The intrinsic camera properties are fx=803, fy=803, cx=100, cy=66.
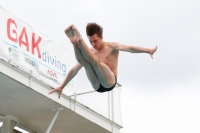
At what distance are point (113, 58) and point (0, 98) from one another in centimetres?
960

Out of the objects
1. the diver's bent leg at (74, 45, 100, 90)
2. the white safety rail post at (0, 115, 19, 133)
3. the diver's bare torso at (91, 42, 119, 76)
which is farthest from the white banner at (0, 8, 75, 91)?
the diver's bent leg at (74, 45, 100, 90)

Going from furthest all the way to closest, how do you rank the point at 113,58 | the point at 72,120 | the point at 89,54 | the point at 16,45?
1. the point at 72,120
2. the point at 16,45
3. the point at 113,58
4. the point at 89,54

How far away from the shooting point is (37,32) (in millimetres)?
23094

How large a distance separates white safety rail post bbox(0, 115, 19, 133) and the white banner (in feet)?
7.15

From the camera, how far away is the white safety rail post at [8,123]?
80.2 ft

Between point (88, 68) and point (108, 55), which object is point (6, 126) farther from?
point (88, 68)

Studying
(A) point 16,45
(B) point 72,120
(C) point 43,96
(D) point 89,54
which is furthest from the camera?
(B) point 72,120

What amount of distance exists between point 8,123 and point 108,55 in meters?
10.6

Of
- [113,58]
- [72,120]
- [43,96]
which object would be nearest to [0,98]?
[43,96]

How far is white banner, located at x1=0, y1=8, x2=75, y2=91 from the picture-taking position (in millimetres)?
21688

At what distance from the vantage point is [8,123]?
24.5 metres

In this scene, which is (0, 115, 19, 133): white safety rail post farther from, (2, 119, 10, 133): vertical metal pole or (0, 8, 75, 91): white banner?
(0, 8, 75, 91): white banner

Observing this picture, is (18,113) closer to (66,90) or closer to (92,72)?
(66,90)

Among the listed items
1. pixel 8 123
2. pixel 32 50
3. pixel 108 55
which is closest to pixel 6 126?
pixel 8 123
